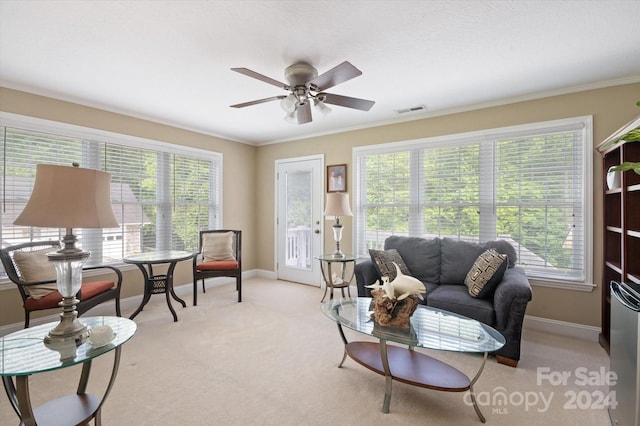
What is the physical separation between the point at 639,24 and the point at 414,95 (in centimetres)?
172

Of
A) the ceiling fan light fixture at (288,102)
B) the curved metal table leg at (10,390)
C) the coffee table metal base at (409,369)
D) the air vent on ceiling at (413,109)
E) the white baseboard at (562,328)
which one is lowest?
the white baseboard at (562,328)

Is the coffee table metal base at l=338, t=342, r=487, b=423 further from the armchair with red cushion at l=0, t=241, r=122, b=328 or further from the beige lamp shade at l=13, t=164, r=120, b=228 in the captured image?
the armchair with red cushion at l=0, t=241, r=122, b=328

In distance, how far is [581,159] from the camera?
3.10 metres

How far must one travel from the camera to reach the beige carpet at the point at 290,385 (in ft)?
6.23

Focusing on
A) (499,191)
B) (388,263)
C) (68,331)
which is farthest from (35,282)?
(499,191)

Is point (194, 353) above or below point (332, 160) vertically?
below

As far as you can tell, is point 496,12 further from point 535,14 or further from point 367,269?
point 367,269

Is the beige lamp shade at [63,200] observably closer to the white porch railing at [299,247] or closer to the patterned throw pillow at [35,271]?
the patterned throw pillow at [35,271]

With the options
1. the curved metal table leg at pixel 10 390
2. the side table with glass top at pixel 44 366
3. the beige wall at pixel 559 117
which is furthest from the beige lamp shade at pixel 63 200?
the beige wall at pixel 559 117

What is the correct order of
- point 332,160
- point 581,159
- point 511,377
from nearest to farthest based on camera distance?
1. point 511,377
2. point 581,159
3. point 332,160

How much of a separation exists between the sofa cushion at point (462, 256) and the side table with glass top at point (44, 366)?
2944mm

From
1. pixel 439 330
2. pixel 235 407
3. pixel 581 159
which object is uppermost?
pixel 581 159

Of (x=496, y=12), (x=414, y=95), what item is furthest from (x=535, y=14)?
(x=414, y=95)

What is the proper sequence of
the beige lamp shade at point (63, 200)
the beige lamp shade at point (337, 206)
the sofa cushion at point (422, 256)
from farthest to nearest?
the beige lamp shade at point (337, 206) < the sofa cushion at point (422, 256) < the beige lamp shade at point (63, 200)
